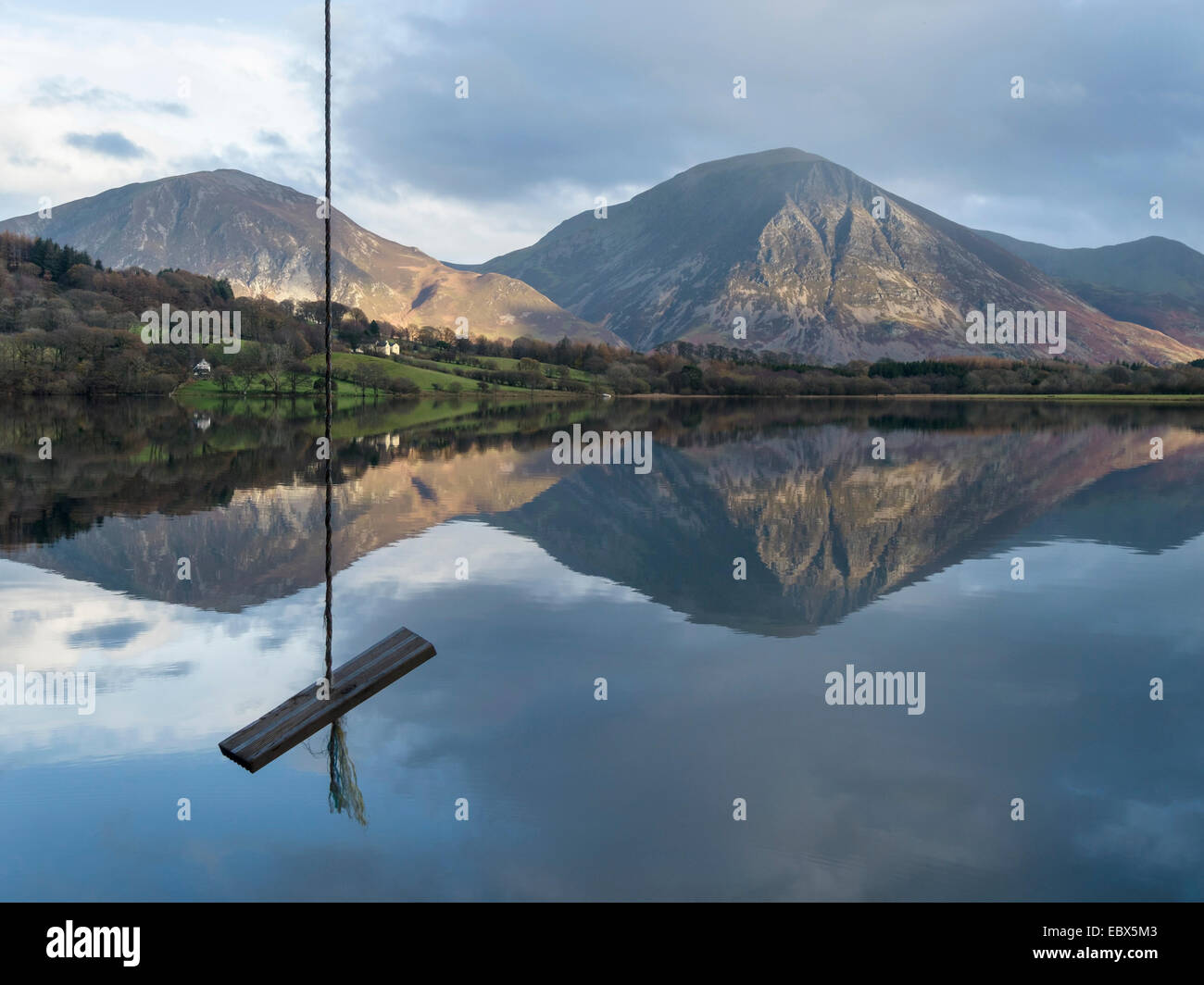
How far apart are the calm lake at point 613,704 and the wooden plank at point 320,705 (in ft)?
3.73

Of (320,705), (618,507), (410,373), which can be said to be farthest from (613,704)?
(410,373)

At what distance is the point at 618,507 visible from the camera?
30062 mm

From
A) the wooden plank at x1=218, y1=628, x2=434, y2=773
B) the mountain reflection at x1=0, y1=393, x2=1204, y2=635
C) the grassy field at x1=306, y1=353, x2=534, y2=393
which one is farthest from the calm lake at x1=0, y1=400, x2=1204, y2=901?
the grassy field at x1=306, y1=353, x2=534, y2=393

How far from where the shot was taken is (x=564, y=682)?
12.5 m

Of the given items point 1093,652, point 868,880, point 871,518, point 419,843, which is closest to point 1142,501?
point 871,518

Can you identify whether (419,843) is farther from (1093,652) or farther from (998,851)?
(1093,652)

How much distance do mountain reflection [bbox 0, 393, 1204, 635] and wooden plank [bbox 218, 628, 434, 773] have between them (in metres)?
1.32

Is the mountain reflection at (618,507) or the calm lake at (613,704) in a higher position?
the mountain reflection at (618,507)

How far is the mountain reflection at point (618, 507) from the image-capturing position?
1914cm

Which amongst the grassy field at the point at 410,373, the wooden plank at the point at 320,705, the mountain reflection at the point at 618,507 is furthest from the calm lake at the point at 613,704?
the grassy field at the point at 410,373

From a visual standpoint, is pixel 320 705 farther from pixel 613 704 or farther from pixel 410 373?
pixel 410 373

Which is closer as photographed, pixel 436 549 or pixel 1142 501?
pixel 436 549

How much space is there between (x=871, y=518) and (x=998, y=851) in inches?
785

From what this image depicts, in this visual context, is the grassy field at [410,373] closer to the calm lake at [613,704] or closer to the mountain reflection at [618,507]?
the mountain reflection at [618,507]
